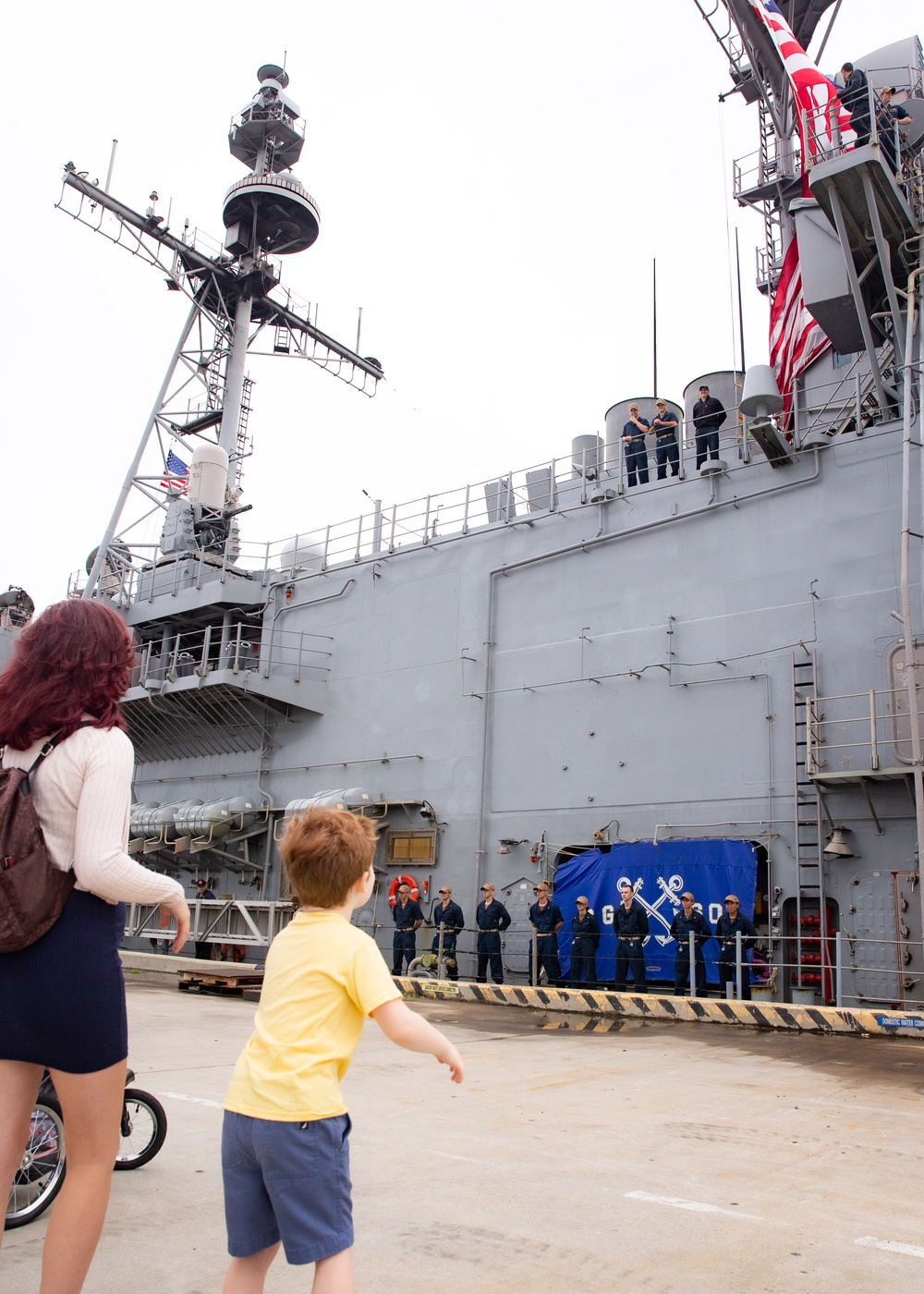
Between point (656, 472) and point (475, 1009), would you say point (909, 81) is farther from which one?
point (475, 1009)

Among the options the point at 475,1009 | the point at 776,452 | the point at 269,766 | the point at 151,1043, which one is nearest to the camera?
the point at 151,1043

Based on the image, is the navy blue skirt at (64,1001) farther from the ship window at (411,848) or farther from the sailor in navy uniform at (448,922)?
the ship window at (411,848)

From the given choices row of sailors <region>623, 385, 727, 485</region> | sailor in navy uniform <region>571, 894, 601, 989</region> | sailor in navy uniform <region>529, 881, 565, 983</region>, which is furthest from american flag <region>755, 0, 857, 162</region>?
sailor in navy uniform <region>529, 881, 565, 983</region>

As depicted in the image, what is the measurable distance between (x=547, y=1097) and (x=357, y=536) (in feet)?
48.4

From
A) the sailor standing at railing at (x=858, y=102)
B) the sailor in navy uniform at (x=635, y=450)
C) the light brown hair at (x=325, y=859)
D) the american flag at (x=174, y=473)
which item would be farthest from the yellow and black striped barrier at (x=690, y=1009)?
the american flag at (x=174, y=473)

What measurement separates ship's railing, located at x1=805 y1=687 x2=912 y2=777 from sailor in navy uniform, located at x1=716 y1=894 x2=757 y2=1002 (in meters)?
1.96

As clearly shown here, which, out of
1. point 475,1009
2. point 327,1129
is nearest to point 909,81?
point 475,1009

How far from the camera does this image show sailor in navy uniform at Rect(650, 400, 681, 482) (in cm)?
1602

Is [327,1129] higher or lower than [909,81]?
lower

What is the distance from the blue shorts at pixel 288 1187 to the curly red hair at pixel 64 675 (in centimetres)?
111

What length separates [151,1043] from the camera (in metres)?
8.36

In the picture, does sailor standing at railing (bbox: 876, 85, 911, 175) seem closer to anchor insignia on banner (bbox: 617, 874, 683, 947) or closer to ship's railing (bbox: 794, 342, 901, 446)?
ship's railing (bbox: 794, 342, 901, 446)

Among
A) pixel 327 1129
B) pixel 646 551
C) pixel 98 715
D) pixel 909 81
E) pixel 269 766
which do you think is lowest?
pixel 327 1129

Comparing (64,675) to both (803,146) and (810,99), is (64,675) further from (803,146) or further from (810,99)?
(810,99)
